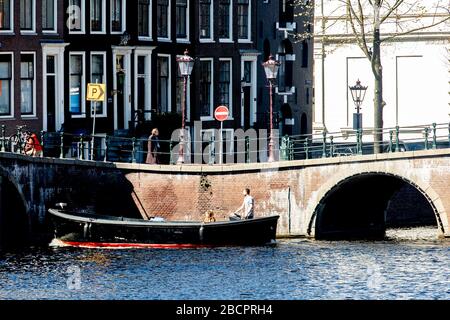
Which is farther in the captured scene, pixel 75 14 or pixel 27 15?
pixel 75 14

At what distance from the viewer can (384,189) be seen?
6069 centimetres

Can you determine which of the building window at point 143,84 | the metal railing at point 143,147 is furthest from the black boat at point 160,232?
the building window at point 143,84

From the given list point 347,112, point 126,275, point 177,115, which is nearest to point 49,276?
point 126,275

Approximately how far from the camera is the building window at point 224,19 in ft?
217

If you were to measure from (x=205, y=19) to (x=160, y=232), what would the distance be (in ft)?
45.1

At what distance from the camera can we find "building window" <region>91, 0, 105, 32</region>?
200 feet

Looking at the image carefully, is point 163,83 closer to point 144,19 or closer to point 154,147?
point 144,19

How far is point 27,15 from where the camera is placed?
193 feet

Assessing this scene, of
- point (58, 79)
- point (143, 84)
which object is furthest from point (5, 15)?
point (143, 84)

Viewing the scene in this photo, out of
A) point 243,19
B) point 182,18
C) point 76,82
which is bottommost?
point 76,82

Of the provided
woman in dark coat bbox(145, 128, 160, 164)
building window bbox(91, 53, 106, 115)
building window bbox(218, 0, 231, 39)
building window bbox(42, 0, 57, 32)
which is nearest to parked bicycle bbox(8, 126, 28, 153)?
woman in dark coat bbox(145, 128, 160, 164)

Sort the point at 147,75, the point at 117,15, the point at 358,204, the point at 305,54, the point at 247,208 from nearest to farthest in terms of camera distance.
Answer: the point at 247,208 < the point at 358,204 < the point at 117,15 < the point at 147,75 < the point at 305,54
